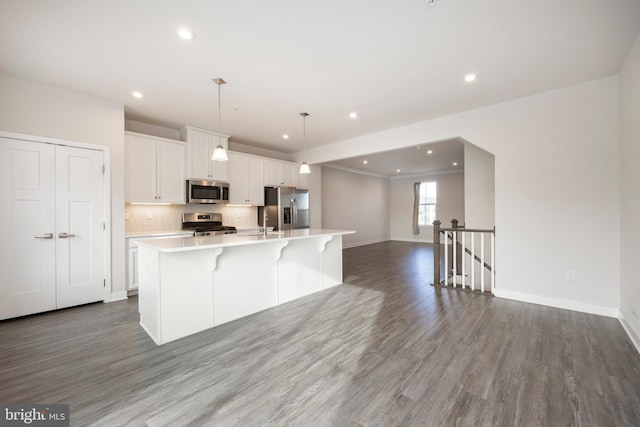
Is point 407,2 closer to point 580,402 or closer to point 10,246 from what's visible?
point 580,402

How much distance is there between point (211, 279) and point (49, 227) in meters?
2.31

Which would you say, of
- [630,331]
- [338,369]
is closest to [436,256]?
[630,331]

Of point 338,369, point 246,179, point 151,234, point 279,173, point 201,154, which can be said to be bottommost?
point 338,369

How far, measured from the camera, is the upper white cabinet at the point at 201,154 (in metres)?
4.60

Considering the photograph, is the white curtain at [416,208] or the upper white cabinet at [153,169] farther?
the white curtain at [416,208]

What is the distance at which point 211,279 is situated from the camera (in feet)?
8.98

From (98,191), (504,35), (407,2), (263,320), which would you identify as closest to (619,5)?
(504,35)

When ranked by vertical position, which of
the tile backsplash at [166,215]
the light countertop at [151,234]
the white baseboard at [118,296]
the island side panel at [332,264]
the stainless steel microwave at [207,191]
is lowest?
the white baseboard at [118,296]

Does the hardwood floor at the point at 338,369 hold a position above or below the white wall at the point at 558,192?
below

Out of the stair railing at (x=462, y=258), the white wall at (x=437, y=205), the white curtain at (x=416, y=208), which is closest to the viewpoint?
the stair railing at (x=462, y=258)

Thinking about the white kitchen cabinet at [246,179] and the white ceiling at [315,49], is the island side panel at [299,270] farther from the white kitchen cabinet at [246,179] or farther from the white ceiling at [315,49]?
the white kitchen cabinet at [246,179]

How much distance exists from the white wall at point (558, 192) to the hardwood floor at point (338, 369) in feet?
1.39

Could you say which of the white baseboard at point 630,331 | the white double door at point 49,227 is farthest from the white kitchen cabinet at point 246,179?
the white baseboard at point 630,331

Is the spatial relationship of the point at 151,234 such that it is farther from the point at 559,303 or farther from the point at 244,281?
the point at 559,303
